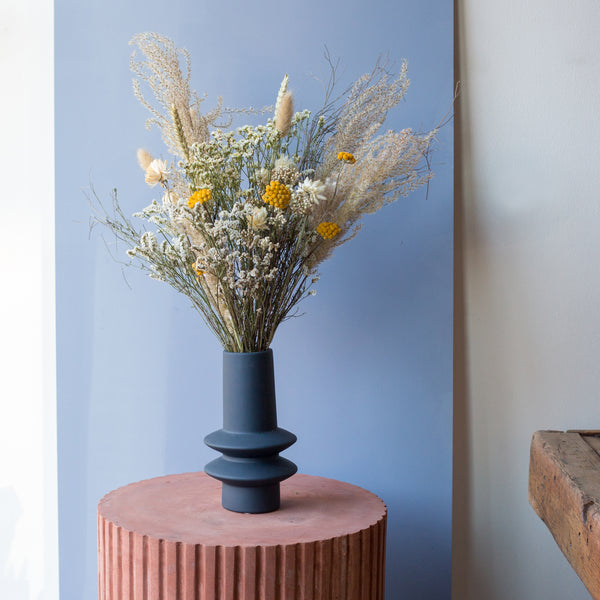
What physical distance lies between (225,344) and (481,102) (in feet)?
2.98

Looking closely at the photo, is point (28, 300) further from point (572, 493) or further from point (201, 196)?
point (572, 493)

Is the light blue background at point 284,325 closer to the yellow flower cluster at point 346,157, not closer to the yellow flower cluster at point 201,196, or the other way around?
the yellow flower cluster at point 346,157

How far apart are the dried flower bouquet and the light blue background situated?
1.02 ft

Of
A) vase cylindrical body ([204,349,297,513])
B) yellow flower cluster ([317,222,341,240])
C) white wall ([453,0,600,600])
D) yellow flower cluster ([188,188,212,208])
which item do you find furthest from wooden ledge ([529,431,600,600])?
yellow flower cluster ([188,188,212,208])

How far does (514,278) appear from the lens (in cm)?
163

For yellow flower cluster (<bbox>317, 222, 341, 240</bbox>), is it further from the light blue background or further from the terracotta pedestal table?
the terracotta pedestal table

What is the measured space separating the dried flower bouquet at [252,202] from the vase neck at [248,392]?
0.03 meters

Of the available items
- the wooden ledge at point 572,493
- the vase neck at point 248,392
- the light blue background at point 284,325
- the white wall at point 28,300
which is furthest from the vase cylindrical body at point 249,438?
the white wall at point 28,300

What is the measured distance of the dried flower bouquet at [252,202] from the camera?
1.21 m

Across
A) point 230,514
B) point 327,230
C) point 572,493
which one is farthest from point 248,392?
point 572,493

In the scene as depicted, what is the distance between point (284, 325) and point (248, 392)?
426 mm

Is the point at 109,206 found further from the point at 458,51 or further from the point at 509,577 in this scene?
the point at 509,577

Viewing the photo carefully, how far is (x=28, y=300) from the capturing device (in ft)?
5.94

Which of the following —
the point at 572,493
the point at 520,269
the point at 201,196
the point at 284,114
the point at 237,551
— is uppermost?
the point at 284,114
